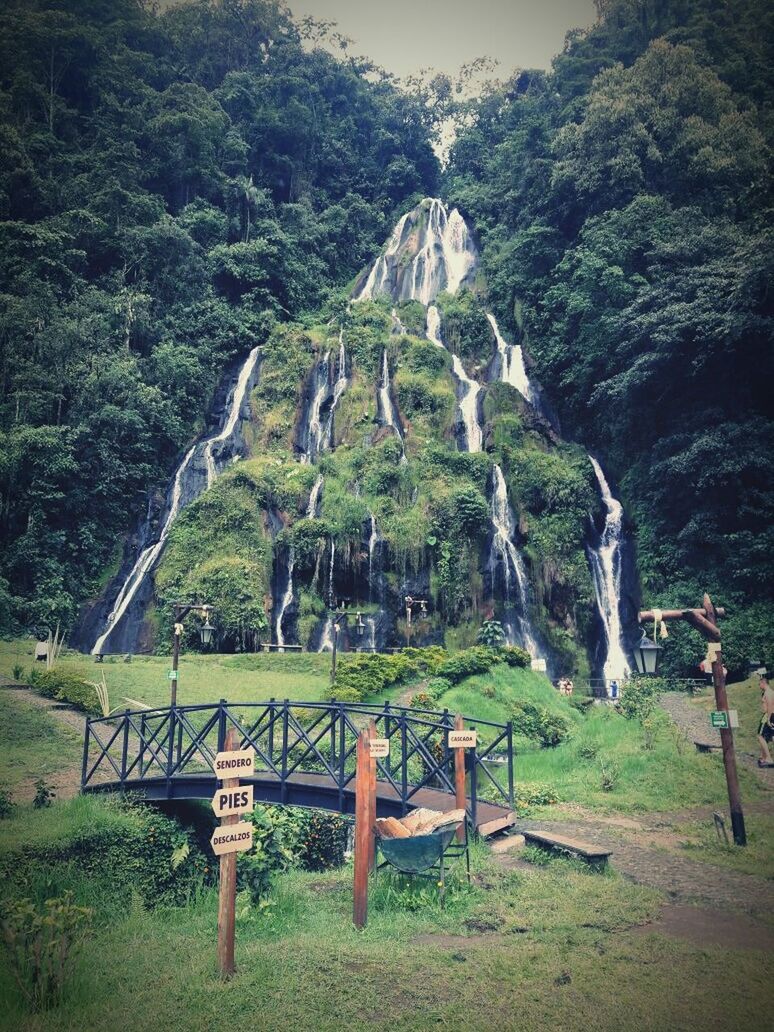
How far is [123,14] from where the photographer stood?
42344 mm

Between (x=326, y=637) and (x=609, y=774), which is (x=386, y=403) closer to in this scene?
(x=326, y=637)

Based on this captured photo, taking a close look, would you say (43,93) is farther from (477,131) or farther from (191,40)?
(477,131)

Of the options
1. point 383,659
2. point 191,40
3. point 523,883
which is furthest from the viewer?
point 191,40

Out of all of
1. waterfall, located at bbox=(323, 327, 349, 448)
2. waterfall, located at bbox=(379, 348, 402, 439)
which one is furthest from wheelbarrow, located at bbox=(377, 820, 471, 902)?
waterfall, located at bbox=(323, 327, 349, 448)

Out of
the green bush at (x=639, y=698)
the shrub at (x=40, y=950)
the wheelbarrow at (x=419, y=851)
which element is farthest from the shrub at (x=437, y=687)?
the shrub at (x=40, y=950)

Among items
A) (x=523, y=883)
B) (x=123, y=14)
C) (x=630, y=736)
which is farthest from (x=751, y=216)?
(x=123, y=14)

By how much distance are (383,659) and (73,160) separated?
33.4m

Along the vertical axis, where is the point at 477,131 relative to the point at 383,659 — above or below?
above

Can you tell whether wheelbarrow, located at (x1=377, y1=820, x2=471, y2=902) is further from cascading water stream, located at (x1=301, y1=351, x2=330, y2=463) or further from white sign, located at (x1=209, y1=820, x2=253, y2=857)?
cascading water stream, located at (x1=301, y1=351, x2=330, y2=463)

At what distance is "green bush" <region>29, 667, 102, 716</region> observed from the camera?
15.4 meters

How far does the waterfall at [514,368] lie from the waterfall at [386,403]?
5866 mm

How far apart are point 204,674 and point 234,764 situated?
13.1 metres

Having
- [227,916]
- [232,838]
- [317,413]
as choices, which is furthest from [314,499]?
[227,916]

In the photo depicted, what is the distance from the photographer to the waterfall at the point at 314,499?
84.2ft
